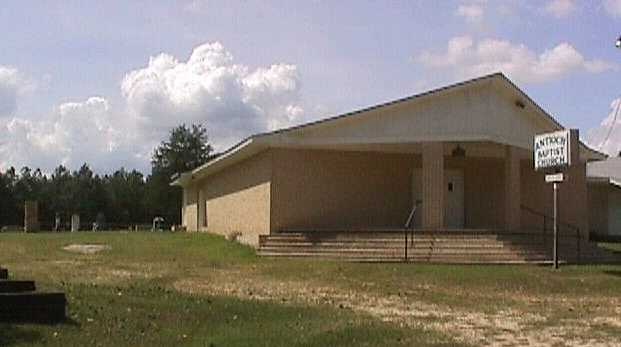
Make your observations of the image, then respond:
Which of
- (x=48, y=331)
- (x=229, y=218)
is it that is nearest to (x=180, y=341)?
(x=48, y=331)

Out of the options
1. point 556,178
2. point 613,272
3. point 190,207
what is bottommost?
point 613,272

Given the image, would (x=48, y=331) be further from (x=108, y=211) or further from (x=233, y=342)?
(x=108, y=211)

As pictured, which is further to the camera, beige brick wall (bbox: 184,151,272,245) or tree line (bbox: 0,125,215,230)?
tree line (bbox: 0,125,215,230)

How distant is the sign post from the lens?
23.8m

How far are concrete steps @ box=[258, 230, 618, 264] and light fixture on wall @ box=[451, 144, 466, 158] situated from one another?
15.0ft

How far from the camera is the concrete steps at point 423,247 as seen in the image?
24812mm

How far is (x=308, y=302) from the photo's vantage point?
16016 millimetres

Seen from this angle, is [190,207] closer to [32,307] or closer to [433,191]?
[433,191]

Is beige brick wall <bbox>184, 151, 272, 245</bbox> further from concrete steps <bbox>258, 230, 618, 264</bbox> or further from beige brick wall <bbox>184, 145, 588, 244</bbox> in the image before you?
concrete steps <bbox>258, 230, 618, 264</bbox>

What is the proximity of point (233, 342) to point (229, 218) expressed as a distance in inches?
899

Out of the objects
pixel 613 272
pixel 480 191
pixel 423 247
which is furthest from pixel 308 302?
pixel 480 191

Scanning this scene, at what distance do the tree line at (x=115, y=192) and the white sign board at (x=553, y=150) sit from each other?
4810 cm

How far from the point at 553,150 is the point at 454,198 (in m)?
8.34

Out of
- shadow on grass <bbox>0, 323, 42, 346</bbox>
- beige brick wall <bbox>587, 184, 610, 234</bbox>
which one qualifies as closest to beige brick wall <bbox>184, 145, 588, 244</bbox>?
beige brick wall <bbox>587, 184, 610, 234</bbox>
